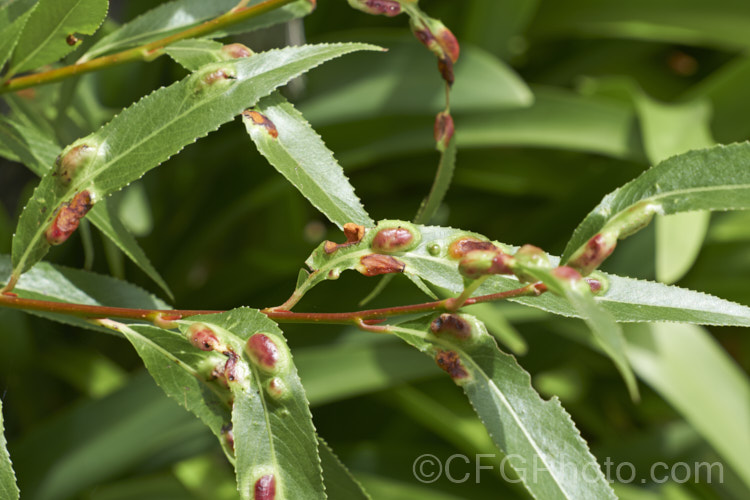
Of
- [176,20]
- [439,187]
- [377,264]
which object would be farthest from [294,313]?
[176,20]

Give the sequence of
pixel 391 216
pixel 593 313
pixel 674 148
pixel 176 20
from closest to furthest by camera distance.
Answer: pixel 593 313 → pixel 176 20 → pixel 674 148 → pixel 391 216

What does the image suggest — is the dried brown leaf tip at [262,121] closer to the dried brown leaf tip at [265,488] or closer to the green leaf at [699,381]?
the dried brown leaf tip at [265,488]

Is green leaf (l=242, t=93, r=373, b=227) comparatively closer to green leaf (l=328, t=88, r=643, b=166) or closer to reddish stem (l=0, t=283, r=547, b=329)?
reddish stem (l=0, t=283, r=547, b=329)

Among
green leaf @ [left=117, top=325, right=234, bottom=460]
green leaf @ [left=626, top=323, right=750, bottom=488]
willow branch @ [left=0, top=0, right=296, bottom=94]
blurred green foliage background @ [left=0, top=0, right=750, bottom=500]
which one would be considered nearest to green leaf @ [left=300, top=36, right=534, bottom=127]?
blurred green foliage background @ [left=0, top=0, right=750, bottom=500]

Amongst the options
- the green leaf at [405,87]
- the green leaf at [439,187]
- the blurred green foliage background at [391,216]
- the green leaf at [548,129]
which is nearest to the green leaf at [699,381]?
the blurred green foliage background at [391,216]

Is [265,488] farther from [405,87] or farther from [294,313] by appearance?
[405,87]

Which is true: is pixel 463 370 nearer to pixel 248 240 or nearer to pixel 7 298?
pixel 7 298
